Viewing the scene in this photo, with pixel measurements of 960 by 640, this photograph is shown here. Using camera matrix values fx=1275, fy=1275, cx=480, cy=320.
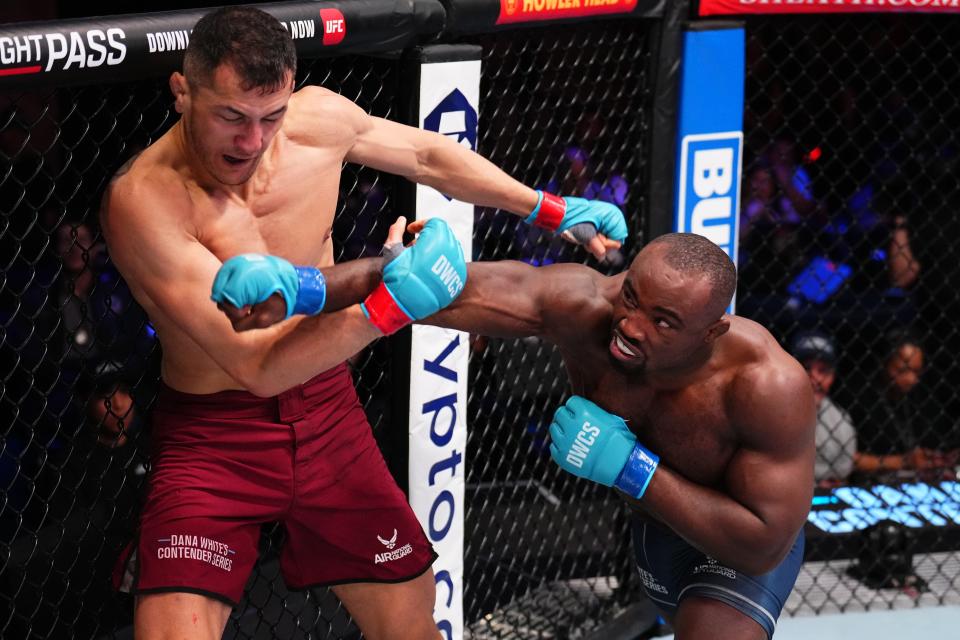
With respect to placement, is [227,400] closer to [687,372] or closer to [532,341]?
[687,372]

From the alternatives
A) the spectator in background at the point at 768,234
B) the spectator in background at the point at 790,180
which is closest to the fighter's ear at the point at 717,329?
the spectator in background at the point at 768,234

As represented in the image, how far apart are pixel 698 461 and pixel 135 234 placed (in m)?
1.10

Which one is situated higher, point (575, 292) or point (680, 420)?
point (575, 292)

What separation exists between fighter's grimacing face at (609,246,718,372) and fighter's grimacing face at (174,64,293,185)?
65 cm

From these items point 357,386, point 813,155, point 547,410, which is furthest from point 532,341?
point 813,155

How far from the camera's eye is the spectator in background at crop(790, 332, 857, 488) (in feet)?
14.0

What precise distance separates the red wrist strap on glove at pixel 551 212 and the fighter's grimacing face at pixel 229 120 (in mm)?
683

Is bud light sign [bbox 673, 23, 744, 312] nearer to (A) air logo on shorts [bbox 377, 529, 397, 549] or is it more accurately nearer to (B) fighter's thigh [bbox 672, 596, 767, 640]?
(B) fighter's thigh [bbox 672, 596, 767, 640]

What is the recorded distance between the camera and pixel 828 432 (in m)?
4.23

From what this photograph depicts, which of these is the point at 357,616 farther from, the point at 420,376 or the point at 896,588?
the point at 896,588

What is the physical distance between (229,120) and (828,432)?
9.34 ft

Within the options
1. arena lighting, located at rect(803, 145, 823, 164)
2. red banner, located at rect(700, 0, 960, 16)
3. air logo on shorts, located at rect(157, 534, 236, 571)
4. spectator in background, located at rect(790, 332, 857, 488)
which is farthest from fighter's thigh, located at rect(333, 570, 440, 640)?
arena lighting, located at rect(803, 145, 823, 164)

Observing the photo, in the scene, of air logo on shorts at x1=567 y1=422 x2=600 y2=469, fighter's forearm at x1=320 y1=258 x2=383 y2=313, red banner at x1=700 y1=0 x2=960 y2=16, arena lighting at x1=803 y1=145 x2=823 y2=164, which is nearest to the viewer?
fighter's forearm at x1=320 y1=258 x2=383 y2=313

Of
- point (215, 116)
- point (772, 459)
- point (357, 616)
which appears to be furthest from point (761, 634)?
point (215, 116)
